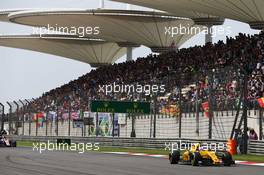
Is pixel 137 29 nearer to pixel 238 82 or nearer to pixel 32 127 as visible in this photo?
pixel 32 127

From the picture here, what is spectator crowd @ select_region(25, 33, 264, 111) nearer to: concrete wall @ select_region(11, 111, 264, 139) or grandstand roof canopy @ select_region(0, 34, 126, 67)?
concrete wall @ select_region(11, 111, 264, 139)

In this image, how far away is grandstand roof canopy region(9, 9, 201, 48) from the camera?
6794cm

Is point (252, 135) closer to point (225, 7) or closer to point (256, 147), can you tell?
point (256, 147)

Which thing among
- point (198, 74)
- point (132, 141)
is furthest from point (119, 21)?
point (198, 74)

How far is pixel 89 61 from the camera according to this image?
319ft

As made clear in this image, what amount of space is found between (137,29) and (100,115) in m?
31.7

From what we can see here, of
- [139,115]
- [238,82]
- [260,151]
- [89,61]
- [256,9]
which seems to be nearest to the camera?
[260,151]

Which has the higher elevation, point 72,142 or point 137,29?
point 137,29

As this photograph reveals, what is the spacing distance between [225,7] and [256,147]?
1193 inches

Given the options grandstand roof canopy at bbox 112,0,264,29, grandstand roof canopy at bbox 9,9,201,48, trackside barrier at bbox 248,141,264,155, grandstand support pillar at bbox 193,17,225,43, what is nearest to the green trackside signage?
trackside barrier at bbox 248,141,264,155

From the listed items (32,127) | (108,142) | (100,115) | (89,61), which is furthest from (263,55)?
(89,61)

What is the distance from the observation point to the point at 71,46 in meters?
91.3

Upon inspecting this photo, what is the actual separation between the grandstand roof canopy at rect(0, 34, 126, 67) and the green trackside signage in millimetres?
50054

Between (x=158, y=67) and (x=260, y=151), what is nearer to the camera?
(x=260, y=151)
